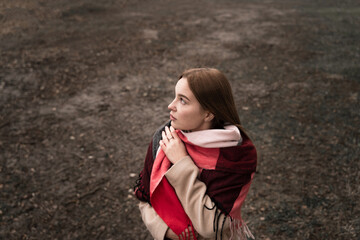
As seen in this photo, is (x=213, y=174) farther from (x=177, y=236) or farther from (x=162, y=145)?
(x=177, y=236)

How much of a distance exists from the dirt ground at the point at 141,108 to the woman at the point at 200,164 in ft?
6.54

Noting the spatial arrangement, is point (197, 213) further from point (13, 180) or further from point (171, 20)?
point (171, 20)

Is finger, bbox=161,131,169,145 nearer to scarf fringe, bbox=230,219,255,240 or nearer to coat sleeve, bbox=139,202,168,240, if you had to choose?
coat sleeve, bbox=139,202,168,240

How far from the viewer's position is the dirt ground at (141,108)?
3905mm

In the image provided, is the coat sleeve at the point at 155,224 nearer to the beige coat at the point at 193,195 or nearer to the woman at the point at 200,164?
the woman at the point at 200,164

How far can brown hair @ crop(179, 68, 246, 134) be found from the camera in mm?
1787

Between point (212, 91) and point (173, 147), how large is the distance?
1.22 ft

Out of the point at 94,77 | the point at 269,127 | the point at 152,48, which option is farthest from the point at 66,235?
the point at 152,48

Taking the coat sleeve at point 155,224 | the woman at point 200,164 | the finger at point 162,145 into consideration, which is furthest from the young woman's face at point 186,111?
the coat sleeve at point 155,224

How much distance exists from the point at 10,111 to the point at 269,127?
430 centimetres

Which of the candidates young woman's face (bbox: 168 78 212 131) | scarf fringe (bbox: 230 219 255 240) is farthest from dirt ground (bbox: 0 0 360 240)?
young woman's face (bbox: 168 78 212 131)

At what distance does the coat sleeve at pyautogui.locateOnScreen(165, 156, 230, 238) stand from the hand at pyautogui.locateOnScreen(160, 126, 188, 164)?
43 mm

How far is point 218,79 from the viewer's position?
181 cm

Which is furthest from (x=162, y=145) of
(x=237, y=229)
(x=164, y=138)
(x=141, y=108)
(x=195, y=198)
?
(x=141, y=108)
